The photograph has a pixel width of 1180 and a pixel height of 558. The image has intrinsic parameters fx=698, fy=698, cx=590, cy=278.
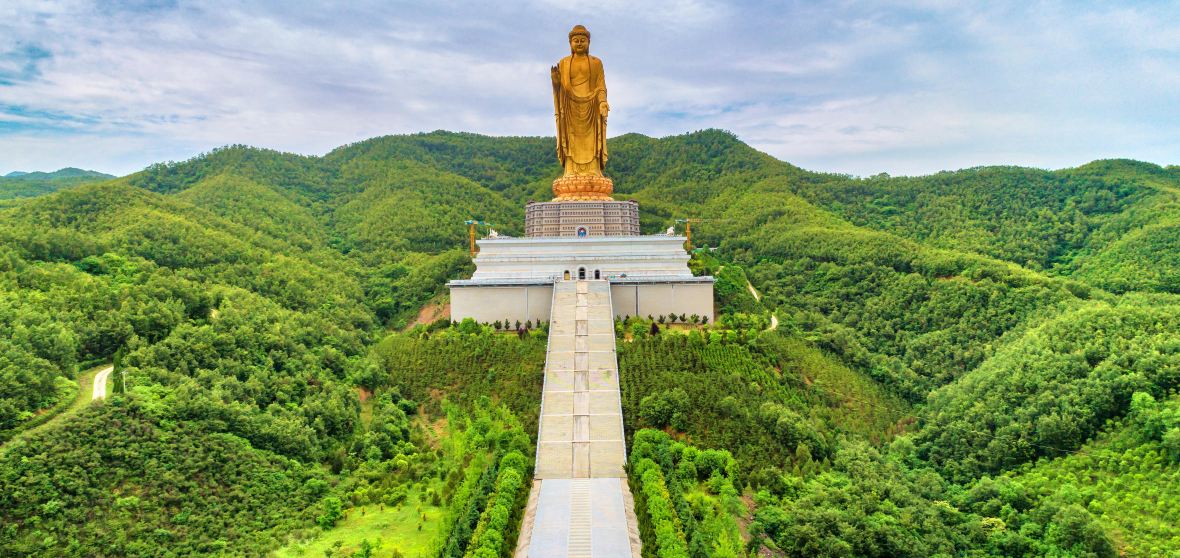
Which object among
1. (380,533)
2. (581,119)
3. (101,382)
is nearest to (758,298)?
(581,119)

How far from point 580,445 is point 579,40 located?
54.1ft

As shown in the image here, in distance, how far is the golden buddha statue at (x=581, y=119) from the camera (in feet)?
86.6

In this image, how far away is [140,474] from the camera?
501 inches

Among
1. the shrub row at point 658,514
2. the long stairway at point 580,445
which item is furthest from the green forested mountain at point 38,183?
the shrub row at point 658,514

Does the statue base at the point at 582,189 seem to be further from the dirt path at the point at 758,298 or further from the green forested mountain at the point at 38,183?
the green forested mountain at the point at 38,183

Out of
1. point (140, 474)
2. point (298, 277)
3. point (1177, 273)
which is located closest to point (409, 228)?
point (298, 277)

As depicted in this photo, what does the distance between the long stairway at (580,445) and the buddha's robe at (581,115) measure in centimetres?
689

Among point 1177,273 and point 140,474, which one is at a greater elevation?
point 1177,273

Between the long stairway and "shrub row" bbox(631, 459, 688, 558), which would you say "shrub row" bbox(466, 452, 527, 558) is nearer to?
the long stairway

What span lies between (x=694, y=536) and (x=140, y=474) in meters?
10.0

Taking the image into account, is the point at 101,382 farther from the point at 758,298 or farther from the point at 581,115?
the point at 758,298

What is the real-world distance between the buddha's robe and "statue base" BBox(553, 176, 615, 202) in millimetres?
282

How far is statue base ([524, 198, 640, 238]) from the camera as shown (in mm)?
26766

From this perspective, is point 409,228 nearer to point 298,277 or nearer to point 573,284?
point 298,277
